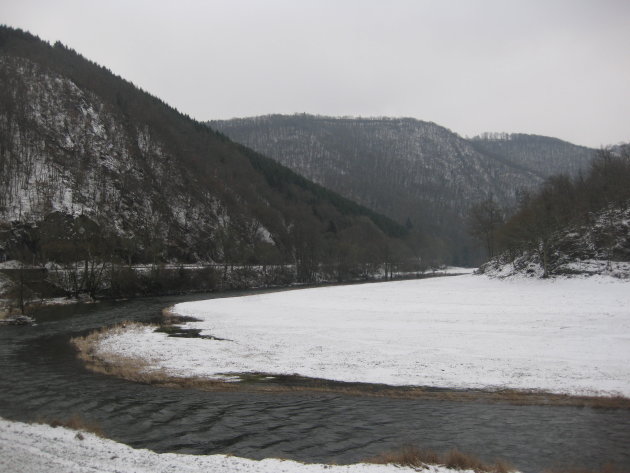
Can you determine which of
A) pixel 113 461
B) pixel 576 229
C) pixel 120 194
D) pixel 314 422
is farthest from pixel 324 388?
pixel 120 194

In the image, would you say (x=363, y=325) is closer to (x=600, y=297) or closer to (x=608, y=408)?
(x=608, y=408)

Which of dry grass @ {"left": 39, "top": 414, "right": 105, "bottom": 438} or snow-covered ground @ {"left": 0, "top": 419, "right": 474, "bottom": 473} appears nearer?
snow-covered ground @ {"left": 0, "top": 419, "right": 474, "bottom": 473}

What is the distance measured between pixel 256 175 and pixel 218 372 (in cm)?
17644

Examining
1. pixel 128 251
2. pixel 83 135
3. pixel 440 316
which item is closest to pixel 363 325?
pixel 440 316

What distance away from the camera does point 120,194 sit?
118125 millimetres

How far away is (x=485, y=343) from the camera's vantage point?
24.1 metres

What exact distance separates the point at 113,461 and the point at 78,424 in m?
3.78

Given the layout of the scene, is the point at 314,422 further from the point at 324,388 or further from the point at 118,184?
the point at 118,184

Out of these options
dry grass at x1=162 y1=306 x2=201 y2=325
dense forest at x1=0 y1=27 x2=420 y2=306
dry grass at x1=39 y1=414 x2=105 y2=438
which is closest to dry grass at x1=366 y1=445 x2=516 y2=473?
dry grass at x1=39 y1=414 x2=105 y2=438

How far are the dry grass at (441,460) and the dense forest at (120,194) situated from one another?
2812 inches

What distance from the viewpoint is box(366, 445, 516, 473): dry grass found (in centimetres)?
995

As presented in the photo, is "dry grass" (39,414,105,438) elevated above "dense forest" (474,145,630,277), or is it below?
below

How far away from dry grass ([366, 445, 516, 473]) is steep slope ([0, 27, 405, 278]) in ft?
242

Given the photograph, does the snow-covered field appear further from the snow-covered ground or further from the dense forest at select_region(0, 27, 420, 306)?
the dense forest at select_region(0, 27, 420, 306)
